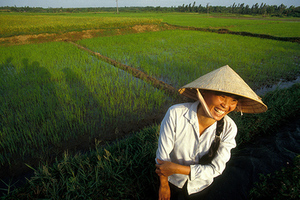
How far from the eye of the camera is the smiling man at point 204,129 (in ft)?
2.72

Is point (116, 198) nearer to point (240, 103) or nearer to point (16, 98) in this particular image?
point (240, 103)

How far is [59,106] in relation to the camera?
9.21 ft

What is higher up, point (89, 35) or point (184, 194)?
point (89, 35)

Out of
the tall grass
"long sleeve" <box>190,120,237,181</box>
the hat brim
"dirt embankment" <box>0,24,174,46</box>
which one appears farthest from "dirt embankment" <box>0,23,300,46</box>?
"long sleeve" <box>190,120,237,181</box>

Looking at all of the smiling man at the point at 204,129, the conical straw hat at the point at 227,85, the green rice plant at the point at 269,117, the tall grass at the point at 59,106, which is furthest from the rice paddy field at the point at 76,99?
the green rice plant at the point at 269,117

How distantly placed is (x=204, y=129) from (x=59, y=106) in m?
2.75

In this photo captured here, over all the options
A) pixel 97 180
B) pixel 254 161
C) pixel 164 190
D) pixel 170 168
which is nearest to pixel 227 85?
pixel 170 168

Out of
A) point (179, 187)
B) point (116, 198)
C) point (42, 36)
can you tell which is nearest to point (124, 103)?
point (116, 198)

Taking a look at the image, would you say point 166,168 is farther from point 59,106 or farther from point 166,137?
point 59,106

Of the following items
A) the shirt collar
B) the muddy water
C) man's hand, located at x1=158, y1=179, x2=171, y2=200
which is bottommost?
the muddy water

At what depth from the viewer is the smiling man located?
32.6 inches

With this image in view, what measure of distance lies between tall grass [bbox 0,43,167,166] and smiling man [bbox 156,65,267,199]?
63.7 inches

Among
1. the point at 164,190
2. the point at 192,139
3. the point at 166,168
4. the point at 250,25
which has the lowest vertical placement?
the point at 164,190

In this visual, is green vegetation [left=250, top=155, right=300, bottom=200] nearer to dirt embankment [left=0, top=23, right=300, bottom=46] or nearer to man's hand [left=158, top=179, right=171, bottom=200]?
man's hand [left=158, top=179, right=171, bottom=200]
